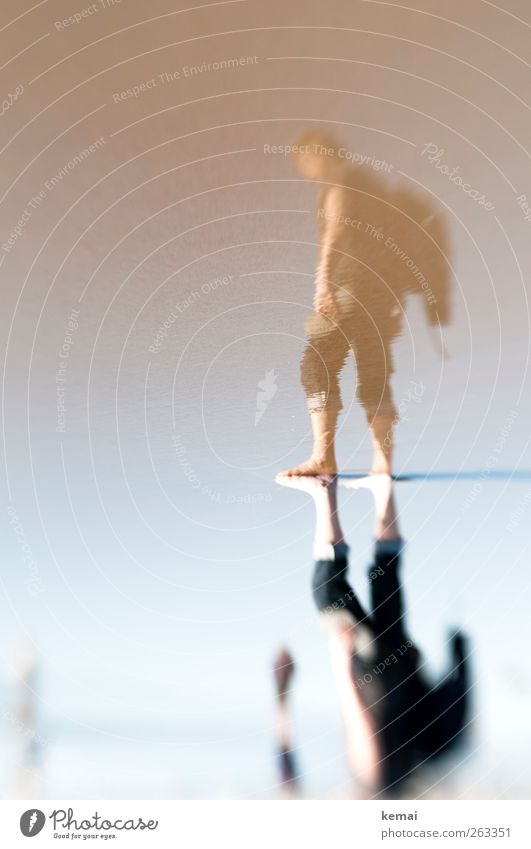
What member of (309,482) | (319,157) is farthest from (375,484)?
(319,157)

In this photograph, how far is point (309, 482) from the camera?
1239 millimetres

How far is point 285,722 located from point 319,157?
85cm

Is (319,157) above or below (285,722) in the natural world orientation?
above

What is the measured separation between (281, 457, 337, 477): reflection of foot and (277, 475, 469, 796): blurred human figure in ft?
0.04

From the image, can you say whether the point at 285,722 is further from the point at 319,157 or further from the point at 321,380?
the point at 319,157

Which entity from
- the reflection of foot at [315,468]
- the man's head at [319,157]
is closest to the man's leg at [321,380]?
the reflection of foot at [315,468]

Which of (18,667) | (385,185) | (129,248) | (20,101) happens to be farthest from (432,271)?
(18,667)

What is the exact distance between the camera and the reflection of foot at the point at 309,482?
1229 mm

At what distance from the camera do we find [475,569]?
1.17 metres

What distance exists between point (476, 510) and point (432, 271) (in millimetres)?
369

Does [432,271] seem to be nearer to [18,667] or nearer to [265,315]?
[265,315]

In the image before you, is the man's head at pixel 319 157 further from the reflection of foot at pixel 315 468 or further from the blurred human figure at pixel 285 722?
the blurred human figure at pixel 285 722

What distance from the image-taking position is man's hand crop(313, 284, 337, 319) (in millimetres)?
1238

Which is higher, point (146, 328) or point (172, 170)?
point (172, 170)
